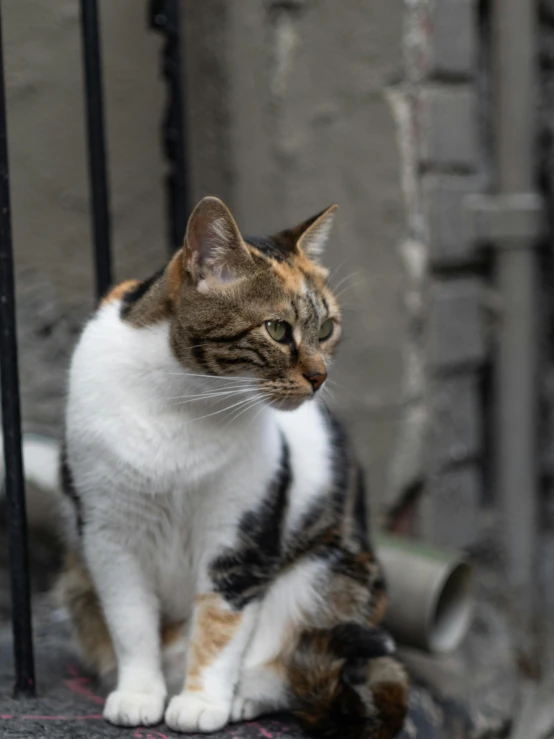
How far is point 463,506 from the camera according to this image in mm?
2625

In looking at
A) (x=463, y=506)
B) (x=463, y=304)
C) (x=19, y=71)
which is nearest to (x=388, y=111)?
(x=463, y=304)

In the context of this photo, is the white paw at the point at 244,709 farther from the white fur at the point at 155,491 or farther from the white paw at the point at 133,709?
the white paw at the point at 133,709

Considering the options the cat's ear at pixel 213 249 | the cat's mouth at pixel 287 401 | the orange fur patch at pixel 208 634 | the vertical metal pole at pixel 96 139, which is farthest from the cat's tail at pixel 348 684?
the vertical metal pole at pixel 96 139

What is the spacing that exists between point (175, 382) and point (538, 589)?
1.79 meters

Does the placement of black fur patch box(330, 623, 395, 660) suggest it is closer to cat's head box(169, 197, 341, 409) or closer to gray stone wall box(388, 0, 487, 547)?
cat's head box(169, 197, 341, 409)

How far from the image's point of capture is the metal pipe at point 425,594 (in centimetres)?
193

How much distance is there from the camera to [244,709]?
1.56 meters

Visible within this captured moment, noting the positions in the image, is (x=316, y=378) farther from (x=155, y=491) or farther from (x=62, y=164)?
(x=62, y=164)

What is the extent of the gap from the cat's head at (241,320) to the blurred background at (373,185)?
38.5 inches

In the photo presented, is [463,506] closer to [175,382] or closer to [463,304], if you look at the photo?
[463,304]

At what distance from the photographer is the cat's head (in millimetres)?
1437

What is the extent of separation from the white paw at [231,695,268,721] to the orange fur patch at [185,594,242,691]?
0.29 ft

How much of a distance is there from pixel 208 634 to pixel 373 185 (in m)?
1.35

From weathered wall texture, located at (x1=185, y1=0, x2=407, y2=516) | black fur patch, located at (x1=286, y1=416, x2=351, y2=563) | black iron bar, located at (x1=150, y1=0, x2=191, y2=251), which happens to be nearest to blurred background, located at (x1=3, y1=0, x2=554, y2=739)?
weathered wall texture, located at (x1=185, y1=0, x2=407, y2=516)
